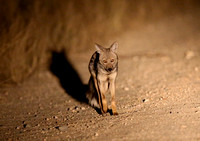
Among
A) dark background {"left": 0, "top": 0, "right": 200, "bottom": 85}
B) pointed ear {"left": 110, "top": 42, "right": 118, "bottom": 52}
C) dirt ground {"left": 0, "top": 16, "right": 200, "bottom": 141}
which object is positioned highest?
dark background {"left": 0, "top": 0, "right": 200, "bottom": 85}

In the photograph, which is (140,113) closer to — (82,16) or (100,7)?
(82,16)

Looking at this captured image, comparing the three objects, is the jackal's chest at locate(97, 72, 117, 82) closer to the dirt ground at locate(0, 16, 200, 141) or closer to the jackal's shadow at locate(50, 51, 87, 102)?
the dirt ground at locate(0, 16, 200, 141)

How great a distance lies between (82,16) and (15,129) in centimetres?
587

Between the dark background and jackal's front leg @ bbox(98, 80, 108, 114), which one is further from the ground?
the dark background

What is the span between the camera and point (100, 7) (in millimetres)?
10383

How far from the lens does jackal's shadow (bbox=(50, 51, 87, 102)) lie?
255 inches

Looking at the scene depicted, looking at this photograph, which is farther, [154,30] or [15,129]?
[154,30]

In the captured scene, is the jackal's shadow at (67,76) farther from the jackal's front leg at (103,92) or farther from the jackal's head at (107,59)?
the jackal's head at (107,59)

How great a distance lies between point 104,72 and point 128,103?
0.99 m

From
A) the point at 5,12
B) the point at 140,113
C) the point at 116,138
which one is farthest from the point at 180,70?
the point at 5,12

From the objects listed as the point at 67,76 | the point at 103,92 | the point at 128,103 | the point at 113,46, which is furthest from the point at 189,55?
the point at 103,92

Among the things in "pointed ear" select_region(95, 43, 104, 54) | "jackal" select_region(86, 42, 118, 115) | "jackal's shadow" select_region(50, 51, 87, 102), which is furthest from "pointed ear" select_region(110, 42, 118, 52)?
"jackal's shadow" select_region(50, 51, 87, 102)

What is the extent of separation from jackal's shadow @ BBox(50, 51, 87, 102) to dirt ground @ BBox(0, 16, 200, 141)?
3.2 inches

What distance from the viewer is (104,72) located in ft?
15.4
